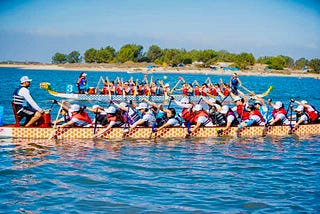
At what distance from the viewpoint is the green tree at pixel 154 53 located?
147125 mm

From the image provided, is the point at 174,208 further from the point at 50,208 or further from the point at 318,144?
the point at 318,144

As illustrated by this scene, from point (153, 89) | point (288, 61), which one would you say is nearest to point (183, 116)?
point (153, 89)

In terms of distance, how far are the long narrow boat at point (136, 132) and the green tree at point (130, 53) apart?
123173mm

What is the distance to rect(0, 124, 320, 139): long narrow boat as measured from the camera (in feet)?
51.0

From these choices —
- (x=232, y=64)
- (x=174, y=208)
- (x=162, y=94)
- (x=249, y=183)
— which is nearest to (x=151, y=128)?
(x=249, y=183)

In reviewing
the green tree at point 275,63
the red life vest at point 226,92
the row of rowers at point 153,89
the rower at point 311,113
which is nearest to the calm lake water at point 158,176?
the rower at point 311,113

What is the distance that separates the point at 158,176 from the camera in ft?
39.6

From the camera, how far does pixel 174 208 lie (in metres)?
9.66

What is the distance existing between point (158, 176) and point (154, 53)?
137 m

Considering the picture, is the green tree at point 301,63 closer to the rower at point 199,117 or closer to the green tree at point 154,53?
the green tree at point 154,53

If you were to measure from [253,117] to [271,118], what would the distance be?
159 centimetres

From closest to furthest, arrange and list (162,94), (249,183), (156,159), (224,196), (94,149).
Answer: (224,196) → (249,183) → (156,159) → (94,149) → (162,94)

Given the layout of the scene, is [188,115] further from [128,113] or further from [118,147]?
[118,147]

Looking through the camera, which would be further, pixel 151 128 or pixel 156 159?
pixel 151 128
